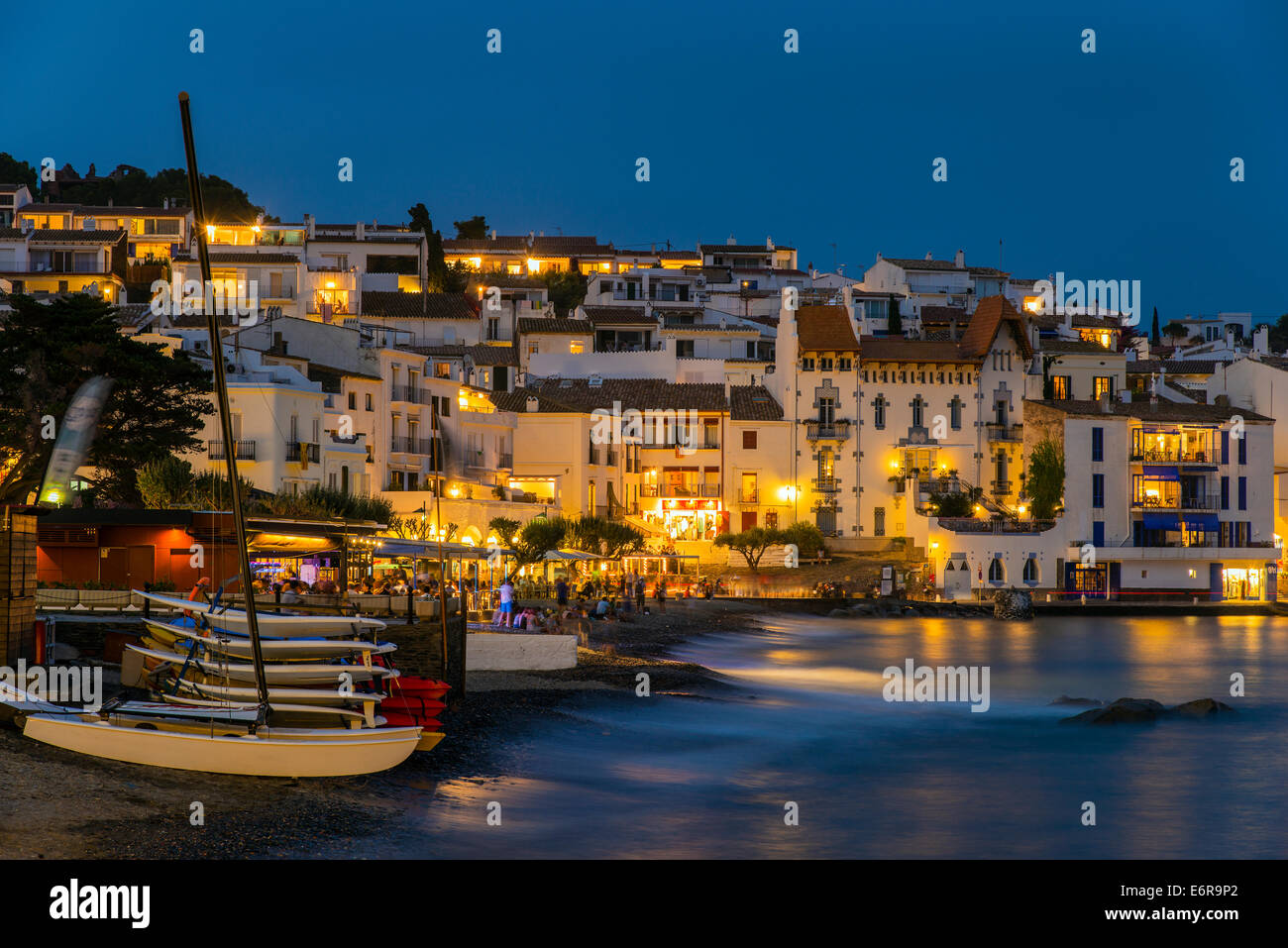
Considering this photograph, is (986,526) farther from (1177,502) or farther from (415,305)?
(415,305)

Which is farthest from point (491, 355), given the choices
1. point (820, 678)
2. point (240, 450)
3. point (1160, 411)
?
point (820, 678)

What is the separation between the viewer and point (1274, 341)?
138250mm

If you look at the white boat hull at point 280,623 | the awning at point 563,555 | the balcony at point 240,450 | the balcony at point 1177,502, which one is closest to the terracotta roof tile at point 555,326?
the balcony at point 1177,502

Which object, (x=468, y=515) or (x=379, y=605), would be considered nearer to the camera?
(x=379, y=605)

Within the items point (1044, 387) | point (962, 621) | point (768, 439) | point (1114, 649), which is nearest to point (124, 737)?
point (1114, 649)

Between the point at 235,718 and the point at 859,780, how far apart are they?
1183 cm

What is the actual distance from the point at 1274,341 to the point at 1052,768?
4935 inches

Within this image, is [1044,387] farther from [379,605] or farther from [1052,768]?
[379,605]

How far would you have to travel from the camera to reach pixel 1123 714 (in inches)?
1270

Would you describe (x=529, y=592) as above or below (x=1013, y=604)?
above

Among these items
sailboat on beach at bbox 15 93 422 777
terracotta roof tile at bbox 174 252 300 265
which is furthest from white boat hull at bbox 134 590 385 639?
terracotta roof tile at bbox 174 252 300 265

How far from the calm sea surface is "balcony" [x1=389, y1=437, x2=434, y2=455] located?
20.4 metres

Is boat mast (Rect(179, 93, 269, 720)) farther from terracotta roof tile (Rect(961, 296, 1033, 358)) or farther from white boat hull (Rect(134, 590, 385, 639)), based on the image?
terracotta roof tile (Rect(961, 296, 1033, 358))

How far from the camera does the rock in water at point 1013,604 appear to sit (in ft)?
209
